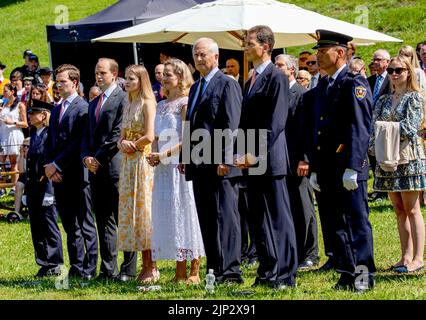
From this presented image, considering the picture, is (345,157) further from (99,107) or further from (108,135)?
(99,107)

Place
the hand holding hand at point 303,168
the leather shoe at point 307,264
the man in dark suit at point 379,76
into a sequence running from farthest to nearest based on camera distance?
1. the man in dark suit at point 379,76
2. the leather shoe at point 307,264
3. the hand holding hand at point 303,168

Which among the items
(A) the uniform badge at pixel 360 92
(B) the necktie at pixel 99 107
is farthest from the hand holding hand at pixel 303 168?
(B) the necktie at pixel 99 107

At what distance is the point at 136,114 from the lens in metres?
8.79

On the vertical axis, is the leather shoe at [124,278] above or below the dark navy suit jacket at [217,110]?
below

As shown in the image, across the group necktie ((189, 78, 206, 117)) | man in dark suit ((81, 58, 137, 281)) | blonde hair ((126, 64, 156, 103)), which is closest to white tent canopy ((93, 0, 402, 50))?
man in dark suit ((81, 58, 137, 281))

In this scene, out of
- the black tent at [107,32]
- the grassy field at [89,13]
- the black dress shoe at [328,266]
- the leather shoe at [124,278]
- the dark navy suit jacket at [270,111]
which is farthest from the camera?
the grassy field at [89,13]

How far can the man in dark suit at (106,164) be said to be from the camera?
9109 mm

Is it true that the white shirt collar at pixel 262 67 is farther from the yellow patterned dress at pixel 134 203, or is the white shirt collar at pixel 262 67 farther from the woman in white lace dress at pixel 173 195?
the yellow patterned dress at pixel 134 203

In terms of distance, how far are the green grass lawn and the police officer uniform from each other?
0.88 ft

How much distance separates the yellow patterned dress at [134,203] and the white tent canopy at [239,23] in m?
2.71

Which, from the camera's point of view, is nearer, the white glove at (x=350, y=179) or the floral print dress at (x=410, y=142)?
the white glove at (x=350, y=179)

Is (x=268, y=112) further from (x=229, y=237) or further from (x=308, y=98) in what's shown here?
(x=229, y=237)
